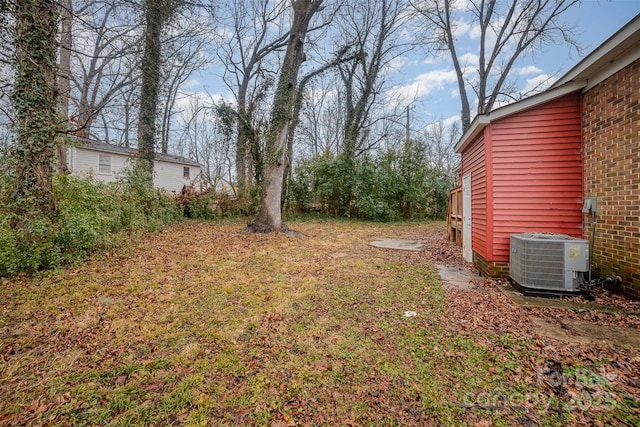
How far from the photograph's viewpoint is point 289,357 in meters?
2.29

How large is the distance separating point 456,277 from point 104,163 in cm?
1856

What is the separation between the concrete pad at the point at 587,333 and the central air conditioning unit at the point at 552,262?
2.63 feet

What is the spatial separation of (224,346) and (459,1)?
16.5 meters

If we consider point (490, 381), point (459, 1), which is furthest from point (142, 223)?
point (459, 1)

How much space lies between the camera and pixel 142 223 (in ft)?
23.7

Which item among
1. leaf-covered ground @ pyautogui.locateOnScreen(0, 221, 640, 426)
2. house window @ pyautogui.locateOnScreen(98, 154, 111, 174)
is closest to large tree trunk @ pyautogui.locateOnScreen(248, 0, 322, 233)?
leaf-covered ground @ pyautogui.locateOnScreen(0, 221, 640, 426)

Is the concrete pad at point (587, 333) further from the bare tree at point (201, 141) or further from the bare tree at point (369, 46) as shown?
the bare tree at point (201, 141)

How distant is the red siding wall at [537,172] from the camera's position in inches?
162

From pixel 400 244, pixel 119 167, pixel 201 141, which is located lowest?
pixel 400 244

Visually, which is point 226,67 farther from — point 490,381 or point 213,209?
point 490,381

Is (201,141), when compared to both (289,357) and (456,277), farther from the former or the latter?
(289,357)

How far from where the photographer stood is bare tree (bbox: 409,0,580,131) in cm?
1112

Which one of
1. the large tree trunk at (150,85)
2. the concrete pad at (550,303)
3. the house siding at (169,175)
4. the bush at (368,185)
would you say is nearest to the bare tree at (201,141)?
the house siding at (169,175)

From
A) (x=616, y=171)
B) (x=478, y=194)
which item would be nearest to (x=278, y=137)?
(x=478, y=194)
